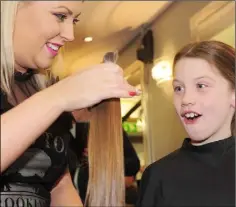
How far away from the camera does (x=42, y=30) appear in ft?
1.55

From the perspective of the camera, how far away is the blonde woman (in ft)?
1.26

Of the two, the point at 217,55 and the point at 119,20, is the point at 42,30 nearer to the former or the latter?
the point at 217,55

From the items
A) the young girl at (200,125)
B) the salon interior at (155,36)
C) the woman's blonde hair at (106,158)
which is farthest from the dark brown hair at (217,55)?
the salon interior at (155,36)

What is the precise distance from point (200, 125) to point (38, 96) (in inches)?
9.2

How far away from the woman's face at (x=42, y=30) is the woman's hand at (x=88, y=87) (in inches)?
3.6

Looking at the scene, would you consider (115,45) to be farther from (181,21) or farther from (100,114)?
(181,21)

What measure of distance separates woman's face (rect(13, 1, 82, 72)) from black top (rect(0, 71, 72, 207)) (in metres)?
0.05

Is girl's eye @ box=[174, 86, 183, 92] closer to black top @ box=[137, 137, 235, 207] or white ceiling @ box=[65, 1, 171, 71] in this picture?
black top @ box=[137, 137, 235, 207]

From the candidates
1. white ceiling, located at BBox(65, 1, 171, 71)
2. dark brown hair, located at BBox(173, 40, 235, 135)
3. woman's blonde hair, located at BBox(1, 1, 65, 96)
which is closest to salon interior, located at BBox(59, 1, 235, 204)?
white ceiling, located at BBox(65, 1, 171, 71)

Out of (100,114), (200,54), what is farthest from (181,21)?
(100,114)

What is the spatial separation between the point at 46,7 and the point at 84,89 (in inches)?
4.8

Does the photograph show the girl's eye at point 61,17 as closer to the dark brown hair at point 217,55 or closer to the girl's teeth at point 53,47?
the girl's teeth at point 53,47

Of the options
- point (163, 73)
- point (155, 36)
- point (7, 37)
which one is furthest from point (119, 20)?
point (7, 37)

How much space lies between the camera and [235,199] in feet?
1.49
